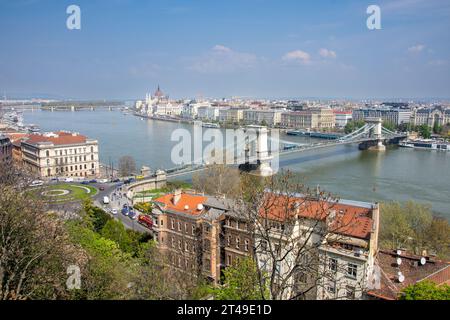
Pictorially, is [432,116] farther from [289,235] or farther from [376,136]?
[289,235]

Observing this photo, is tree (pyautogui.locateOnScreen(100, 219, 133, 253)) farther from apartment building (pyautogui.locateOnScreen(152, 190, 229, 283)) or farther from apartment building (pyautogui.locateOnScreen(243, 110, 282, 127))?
apartment building (pyautogui.locateOnScreen(243, 110, 282, 127))

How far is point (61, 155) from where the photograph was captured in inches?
571

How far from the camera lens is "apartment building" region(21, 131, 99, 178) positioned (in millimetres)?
14188

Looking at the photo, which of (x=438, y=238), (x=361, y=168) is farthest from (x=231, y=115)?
(x=438, y=238)

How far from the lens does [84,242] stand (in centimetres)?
508

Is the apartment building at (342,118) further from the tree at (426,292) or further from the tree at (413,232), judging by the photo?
the tree at (426,292)

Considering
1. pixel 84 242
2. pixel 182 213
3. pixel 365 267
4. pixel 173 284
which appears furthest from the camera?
pixel 182 213

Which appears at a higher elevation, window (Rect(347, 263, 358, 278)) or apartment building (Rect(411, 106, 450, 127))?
apartment building (Rect(411, 106, 450, 127))

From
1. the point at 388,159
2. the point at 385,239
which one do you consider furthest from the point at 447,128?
the point at 385,239

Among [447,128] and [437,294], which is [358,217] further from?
[447,128]

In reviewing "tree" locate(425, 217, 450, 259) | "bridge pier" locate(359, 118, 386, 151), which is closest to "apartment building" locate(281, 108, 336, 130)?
"bridge pier" locate(359, 118, 386, 151)

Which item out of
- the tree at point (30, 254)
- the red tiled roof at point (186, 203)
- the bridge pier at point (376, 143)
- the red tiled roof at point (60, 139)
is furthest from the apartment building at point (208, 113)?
the tree at point (30, 254)
